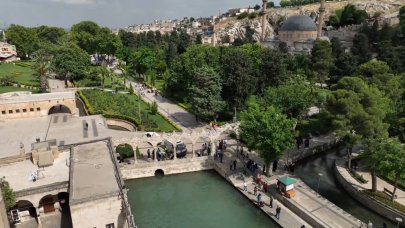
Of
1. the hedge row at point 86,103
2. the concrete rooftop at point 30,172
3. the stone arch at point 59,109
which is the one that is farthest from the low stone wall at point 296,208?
the stone arch at point 59,109

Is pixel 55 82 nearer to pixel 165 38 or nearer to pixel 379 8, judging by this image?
pixel 165 38

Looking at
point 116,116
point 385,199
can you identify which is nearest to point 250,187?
point 385,199

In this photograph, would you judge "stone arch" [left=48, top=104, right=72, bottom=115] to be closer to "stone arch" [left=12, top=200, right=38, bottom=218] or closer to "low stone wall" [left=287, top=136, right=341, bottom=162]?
"stone arch" [left=12, top=200, right=38, bottom=218]

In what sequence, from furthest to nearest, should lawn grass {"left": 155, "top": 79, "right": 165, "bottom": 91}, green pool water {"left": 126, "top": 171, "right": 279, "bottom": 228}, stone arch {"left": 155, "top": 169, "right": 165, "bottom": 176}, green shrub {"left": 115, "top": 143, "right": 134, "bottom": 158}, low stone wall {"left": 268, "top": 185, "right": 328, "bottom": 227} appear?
lawn grass {"left": 155, "top": 79, "right": 165, "bottom": 91}
stone arch {"left": 155, "top": 169, "right": 165, "bottom": 176}
green shrub {"left": 115, "top": 143, "right": 134, "bottom": 158}
green pool water {"left": 126, "top": 171, "right": 279, "bottom": 228}
low stone wall {"left": 268, "top": 185, "right": 328, "bottom": 227}

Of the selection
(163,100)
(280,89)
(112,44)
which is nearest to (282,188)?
(280,89)

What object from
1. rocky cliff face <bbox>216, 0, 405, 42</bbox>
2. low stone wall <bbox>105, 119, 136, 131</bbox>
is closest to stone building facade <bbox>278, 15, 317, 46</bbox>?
rocky cliff face <bbox>216, 0, 405, 42</bbox>

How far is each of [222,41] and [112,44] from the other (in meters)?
69.1

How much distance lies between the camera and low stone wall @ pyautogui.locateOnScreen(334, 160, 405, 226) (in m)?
24.5

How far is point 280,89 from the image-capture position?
35.9 metres

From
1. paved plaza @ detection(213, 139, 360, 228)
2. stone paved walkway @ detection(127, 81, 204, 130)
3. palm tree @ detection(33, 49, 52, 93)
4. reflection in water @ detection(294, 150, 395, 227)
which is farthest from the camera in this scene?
palm tree @ detection(33, 49, 52, 93)

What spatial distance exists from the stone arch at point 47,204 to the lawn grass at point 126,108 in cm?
1722

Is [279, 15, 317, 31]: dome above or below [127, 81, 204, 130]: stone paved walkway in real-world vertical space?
above

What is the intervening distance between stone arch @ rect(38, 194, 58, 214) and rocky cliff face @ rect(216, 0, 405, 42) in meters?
115

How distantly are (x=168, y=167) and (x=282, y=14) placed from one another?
401 ft
